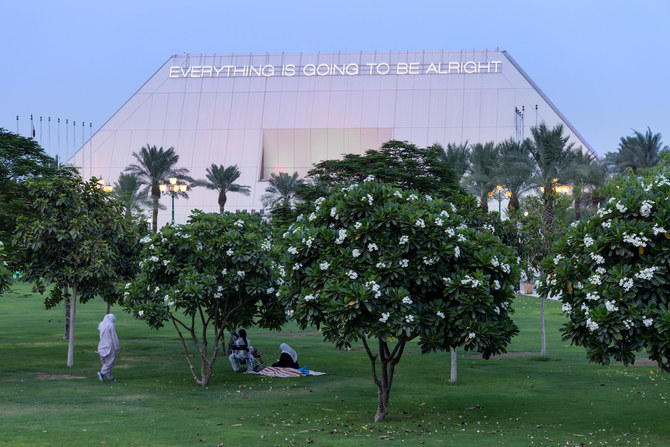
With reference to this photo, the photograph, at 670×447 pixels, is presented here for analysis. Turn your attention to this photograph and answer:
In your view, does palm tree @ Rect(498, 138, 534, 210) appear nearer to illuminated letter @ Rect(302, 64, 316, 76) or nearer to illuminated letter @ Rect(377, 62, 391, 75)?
illuminated letter @ Rect(377, 62, 391, 75)

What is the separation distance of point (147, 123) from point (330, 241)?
95173 mm

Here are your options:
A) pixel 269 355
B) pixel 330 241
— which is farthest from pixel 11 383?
pixel 330 241

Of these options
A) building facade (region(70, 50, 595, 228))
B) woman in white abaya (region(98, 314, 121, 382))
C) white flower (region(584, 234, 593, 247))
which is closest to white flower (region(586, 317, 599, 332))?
white flower (region(584, 234, 593, 247))

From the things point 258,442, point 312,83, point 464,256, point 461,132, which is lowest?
point 258,442

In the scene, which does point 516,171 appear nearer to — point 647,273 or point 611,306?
point 647,273

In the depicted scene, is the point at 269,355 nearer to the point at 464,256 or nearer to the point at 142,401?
the point at 142,401

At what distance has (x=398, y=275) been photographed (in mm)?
14281

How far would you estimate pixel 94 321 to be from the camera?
1463 inches

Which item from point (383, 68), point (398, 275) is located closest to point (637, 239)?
point (398, 275)

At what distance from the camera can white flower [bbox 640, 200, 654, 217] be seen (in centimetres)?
1225

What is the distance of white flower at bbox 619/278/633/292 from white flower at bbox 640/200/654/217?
1.08 meters

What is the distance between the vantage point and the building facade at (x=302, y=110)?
3863 inches

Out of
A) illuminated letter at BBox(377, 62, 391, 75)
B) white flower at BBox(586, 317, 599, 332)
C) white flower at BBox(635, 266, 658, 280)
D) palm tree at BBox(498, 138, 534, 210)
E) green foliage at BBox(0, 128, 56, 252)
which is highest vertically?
illuminated letter at BBox(377, 62, 391, 75)

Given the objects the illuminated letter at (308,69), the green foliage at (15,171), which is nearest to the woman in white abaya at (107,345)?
the green foliage at (15,171)
